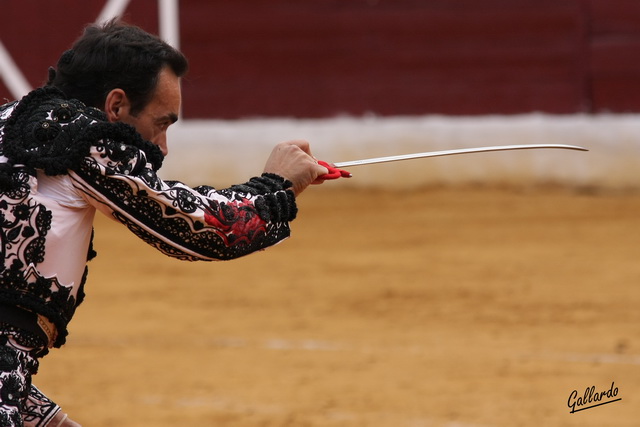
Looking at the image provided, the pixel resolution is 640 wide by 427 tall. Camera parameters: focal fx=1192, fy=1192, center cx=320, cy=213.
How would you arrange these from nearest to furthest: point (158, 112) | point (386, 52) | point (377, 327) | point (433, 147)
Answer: point (158, 112)
point (377, 327)
point (433, 147)
point (386, 52)

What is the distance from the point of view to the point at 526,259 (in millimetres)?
7098

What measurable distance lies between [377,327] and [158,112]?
3583 mm

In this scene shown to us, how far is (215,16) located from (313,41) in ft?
2.92

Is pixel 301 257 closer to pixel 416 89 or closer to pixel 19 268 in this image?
pixel 416 89

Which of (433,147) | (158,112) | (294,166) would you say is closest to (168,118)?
(158,112)

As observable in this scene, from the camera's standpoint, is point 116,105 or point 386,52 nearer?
point 116,105

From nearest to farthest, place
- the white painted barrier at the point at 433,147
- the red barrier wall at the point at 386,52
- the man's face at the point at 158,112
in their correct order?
the man's face at the point at 158,112
the white painted barrier at the point at 433,147
the red barrier wall at the point at 386,52

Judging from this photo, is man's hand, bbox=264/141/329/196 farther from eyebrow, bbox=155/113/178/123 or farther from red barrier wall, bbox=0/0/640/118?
red barrier wall, bbox=0/0/640/118

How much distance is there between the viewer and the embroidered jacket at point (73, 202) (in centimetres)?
186

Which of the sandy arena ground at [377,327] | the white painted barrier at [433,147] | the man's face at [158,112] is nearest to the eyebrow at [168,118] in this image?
the man's face at [158,112]

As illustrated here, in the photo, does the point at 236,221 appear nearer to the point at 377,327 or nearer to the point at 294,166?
the point at 294,166

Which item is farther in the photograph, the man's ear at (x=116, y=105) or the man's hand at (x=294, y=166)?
the man's hand at (x=294, y=166)

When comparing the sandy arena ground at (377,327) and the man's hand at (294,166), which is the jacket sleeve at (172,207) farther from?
the sandy arena ground at (377,327)

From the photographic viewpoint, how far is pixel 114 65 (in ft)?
6.41
